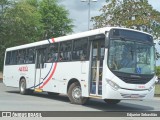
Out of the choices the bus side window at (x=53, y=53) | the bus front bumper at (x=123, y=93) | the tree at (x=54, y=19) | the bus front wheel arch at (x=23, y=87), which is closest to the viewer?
the bus front bumper at (x=123, y=93)

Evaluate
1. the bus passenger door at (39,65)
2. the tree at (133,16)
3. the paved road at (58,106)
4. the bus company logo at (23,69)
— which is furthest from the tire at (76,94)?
the tree at (133,16)

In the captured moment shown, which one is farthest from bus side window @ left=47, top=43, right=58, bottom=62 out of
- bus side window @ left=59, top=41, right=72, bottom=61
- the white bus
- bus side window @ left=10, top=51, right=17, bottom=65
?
bus side window @ left=10, top=51, right=17, bottom=65

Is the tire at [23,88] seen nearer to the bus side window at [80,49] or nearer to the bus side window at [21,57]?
the bus side window at [21,57]

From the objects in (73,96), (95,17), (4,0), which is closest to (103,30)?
(73,96)

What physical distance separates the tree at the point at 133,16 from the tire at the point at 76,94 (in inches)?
820

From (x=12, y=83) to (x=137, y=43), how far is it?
1187 cm

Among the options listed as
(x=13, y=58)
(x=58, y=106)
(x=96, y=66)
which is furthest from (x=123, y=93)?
(x=13, y=58)

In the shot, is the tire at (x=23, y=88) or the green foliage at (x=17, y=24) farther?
the green foliage at (x=17, y=24)

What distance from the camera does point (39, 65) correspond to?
2264 cm

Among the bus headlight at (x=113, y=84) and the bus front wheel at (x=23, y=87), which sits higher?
the bus headlight at (x=113, y=84)

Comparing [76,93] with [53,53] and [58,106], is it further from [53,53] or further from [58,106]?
[53,53]

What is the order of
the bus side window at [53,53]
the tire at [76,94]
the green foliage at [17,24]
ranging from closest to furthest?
the tire at [76,94] → the bus side window at [53,53] → the green foliage at [17,24]

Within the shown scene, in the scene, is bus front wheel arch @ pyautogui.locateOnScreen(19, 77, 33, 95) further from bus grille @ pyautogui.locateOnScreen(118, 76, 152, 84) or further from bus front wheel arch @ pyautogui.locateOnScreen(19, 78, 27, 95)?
bus grille @ pyautogui.locateOnScreen(118, 76, 152, 84)

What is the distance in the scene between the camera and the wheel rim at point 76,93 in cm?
1832
